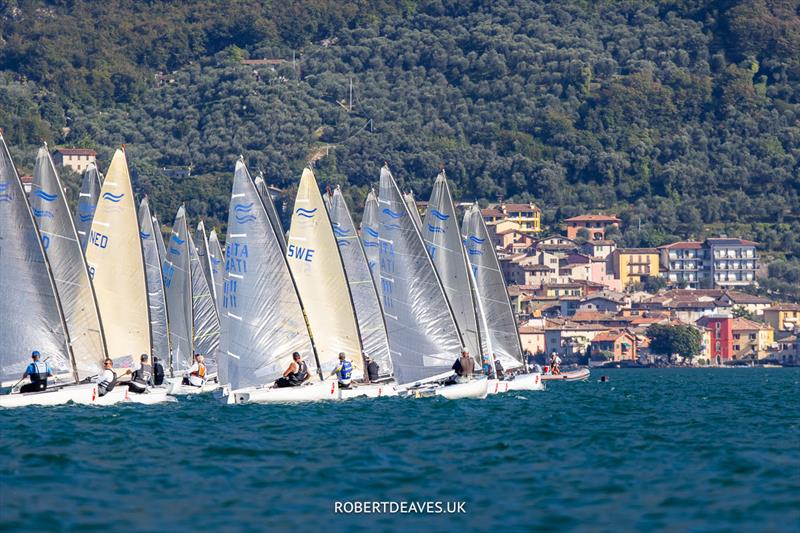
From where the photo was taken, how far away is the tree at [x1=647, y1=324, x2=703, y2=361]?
16925 cm

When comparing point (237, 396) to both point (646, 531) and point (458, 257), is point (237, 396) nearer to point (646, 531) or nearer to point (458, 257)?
point (458, 257)

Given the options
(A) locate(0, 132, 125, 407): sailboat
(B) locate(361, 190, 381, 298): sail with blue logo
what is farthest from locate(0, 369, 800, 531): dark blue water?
(B) locate(361, 190, 381, 298): sail with blue logo

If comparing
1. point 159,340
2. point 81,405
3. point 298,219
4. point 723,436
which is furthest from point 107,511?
point 159,340

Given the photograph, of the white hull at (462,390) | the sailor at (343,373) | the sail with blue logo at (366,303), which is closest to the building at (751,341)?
the sail with blue logo at (366,303)

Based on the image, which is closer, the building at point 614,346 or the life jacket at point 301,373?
the life jacket at point 301,373

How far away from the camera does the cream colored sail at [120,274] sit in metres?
45.3

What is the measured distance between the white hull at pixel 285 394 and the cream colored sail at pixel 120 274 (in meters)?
2.98

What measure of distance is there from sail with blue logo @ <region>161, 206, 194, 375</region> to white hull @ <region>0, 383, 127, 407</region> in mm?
18189

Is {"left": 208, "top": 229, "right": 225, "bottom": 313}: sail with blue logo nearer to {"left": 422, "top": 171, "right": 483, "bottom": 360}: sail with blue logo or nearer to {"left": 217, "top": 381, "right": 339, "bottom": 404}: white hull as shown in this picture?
{"left": 422, "top": 171, "right": 483, "bottom": 360}: sail with blue logo

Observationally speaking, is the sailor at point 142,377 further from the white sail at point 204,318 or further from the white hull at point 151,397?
the white sail at point 204,318

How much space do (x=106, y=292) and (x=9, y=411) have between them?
6.13 m

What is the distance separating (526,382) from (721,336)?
Result: 120687mm

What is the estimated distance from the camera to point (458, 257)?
54.3 meters

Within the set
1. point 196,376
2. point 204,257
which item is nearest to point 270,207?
point 196,376
